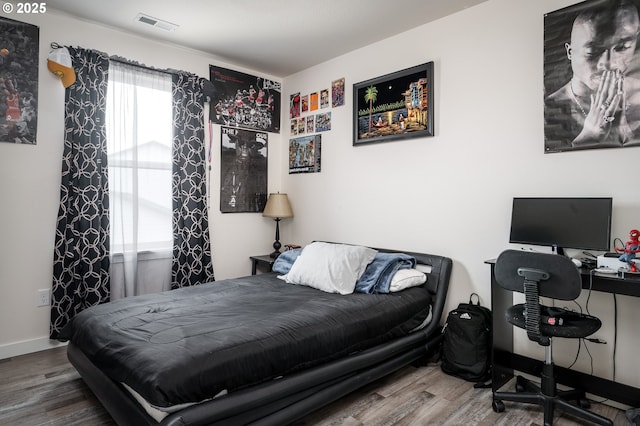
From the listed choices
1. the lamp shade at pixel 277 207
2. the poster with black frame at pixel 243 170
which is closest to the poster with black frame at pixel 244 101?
the poster with black frame at pixel 243 170

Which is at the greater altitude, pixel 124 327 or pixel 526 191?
pixel 526 191

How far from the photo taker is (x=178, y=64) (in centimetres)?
→ 365

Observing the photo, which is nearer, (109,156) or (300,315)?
(300,315)

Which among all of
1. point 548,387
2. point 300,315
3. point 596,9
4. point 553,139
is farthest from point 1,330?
point 596,9

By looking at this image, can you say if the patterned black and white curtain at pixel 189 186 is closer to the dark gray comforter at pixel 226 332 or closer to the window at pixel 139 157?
the window at pixel 139 157

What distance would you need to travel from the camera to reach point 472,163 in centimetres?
287

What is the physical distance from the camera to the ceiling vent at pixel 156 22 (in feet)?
9.95

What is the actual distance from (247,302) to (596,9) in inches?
113

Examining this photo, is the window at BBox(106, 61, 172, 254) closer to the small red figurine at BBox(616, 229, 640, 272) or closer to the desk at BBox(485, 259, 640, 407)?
the desk at BBox(485, 259, 640, 407)

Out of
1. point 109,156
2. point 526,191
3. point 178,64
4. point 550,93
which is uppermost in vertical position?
point 178,64

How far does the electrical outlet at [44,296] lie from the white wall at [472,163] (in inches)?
100

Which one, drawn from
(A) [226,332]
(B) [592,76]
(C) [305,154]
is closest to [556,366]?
(B) [592,76]

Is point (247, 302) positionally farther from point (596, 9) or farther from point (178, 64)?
point (596, 9)

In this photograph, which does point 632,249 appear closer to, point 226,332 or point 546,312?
point 546,312
